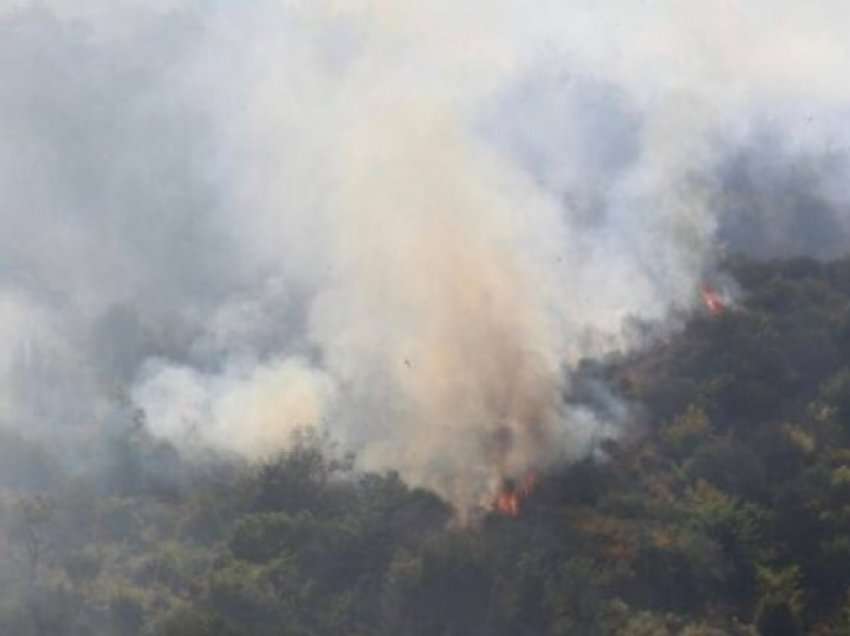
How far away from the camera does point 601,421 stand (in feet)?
222

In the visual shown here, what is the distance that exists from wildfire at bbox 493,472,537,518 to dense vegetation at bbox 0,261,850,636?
A: 557 millimetres

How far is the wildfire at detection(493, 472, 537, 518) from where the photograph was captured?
5897 cm

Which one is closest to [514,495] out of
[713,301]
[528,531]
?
[528,531]

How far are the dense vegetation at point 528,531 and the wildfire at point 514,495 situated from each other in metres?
0.56

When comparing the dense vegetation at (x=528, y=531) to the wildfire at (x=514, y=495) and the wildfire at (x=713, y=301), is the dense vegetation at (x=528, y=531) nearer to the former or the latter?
the wildfire at (x=514, y=495)

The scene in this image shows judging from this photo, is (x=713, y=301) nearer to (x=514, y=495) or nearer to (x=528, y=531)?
(x=514, y=495)

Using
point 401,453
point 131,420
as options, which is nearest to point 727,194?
point 401,453

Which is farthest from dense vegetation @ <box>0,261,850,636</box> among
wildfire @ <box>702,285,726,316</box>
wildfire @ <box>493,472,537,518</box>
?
wildfire @ <box>702,285,726,316</box>

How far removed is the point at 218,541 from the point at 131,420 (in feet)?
62.7

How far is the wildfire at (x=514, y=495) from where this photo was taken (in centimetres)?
5897

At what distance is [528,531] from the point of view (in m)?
55.8

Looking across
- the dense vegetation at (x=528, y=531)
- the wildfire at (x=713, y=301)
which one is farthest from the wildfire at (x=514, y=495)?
the wildfire at (x=713, y=301)

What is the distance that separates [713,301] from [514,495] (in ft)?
93.0

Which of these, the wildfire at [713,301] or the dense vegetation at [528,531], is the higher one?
the wildfire at [713,301]
